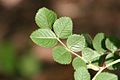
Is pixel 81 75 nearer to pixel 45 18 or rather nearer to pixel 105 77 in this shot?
pixel 105 77

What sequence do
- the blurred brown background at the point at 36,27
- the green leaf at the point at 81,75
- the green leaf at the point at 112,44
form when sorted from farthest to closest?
1. the blurred brown background at the point at 36,27
2. the green leaf at the point at 112,44
3. the green leaf at the point at 81,75

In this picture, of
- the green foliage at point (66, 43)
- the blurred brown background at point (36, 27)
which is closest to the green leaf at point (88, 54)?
the green foliage at point (66, 43)

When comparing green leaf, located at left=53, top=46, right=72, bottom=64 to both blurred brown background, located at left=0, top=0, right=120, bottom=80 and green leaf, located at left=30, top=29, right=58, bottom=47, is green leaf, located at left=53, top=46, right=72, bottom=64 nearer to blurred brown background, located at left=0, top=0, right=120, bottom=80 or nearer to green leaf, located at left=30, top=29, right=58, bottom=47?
green leaf, located at left=30, top=29, right=58, bottom=47

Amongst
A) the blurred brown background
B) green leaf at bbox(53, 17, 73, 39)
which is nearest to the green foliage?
green leaf at bbox(53, 17, 73, 39)

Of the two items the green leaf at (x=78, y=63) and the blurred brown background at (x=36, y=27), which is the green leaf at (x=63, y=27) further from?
the blurred brown background at (x=36, y=27)

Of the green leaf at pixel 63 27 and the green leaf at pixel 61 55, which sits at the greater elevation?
the green leaf at pixel 63 27

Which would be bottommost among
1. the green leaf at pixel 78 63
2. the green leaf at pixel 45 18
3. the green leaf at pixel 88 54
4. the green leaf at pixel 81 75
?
the green leaf at pixel 81 75
